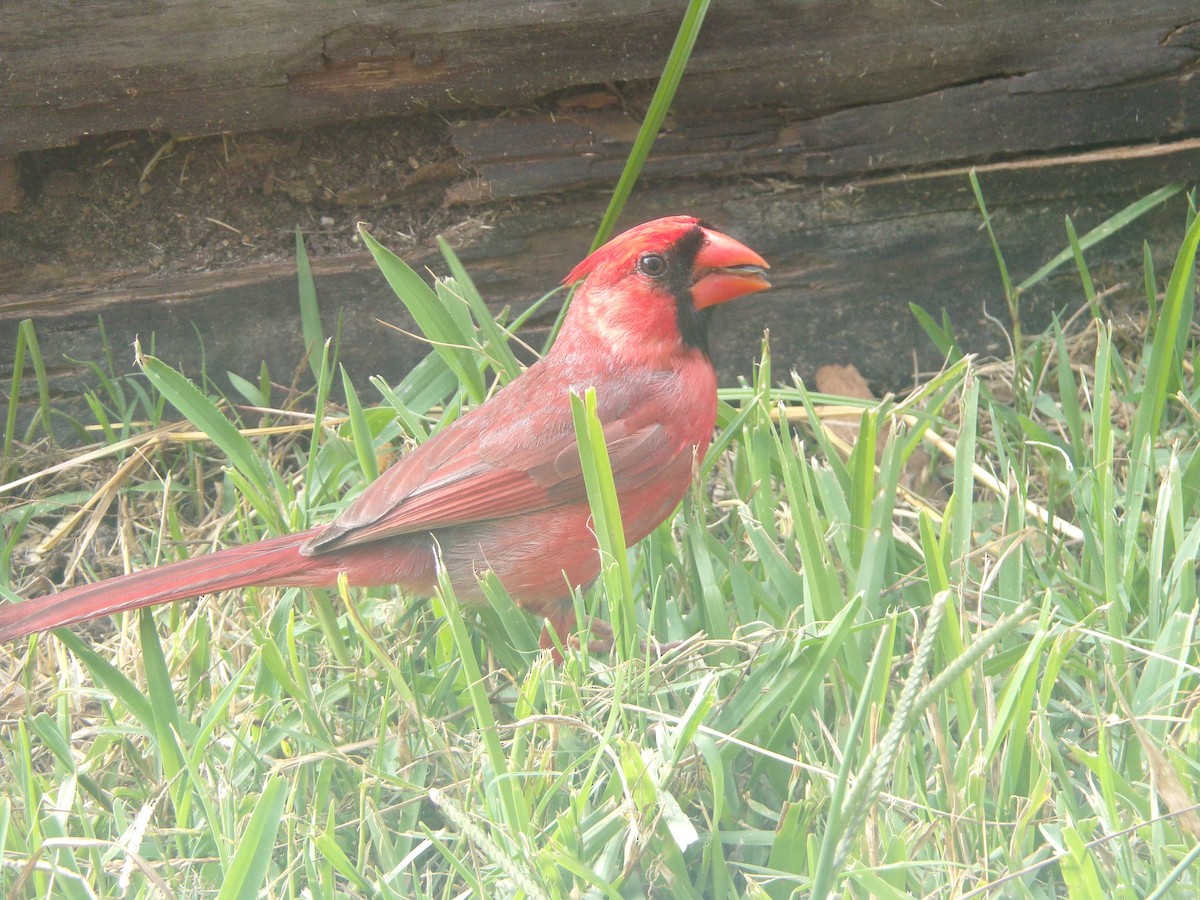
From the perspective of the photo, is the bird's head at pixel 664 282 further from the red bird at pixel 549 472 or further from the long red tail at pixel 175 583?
the long red tail at pixel 175 583

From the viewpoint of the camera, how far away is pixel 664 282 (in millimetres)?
2477

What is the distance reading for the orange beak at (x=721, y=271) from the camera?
2.48 metres

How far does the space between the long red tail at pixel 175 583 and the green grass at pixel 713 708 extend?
10cm

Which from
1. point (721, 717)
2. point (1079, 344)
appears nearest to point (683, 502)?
point (721, 717)

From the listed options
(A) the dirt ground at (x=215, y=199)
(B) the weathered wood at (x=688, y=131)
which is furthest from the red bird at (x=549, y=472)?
(A) the dirt ground at (x=215, y=199)

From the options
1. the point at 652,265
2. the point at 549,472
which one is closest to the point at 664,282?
the point at 652,265

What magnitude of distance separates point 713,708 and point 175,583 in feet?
3.21

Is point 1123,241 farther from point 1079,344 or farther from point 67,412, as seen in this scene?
point 67,412

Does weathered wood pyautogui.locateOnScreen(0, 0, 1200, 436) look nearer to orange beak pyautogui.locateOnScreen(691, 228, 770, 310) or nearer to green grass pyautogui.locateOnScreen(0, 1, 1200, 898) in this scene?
green grass pyautogui.locateOnScreen(0, 1, 1200, 898)

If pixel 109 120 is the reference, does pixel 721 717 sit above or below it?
below

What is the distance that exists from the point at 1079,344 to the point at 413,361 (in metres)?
1.84

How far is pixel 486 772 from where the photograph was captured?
1.84 metres

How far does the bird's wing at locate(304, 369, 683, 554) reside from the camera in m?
2.30

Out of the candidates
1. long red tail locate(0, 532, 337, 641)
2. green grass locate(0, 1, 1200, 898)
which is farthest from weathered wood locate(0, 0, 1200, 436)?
long red tail locate(0, 532, 337, 641)
